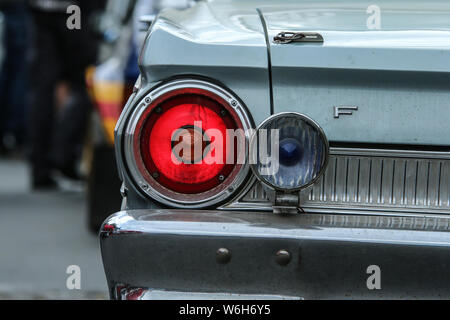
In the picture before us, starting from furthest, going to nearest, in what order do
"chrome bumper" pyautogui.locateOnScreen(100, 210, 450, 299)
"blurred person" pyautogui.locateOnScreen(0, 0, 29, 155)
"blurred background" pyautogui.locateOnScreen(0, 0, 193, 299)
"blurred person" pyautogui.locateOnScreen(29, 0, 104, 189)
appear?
"blurred person" pyautogui.locateOnScreen(0, 0, 29, 155) → "blurred person" pyautogui.locateOnScreen(29, 0, 104, 189) → "blurred background" pyautogui.locateOnScreen(0, 0, 193, 299) → "chrome bumper" pyautogui.locateOnScreen(100, 210, 450, 299)

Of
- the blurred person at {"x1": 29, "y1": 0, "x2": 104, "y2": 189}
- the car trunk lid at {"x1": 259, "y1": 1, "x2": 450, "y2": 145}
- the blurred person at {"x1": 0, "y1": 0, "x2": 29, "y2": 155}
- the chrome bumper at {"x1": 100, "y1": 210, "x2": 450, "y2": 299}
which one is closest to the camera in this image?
the chrome bumper at {"x1": 100, "y1": 210, "x2": 450, "y2": 299}

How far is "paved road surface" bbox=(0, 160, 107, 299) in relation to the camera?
12.7 feet

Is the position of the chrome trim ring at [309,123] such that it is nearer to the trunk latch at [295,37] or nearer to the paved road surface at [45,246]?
the trunk latch at [295,37]

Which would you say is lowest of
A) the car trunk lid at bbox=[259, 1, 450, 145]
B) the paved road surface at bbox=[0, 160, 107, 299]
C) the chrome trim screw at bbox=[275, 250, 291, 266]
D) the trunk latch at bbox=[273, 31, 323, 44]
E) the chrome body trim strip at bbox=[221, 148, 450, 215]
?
the paved road surface at bbox=[0, 160, 107, 299]

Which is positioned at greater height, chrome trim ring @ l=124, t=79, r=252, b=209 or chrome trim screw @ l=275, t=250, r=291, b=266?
chrome trim ring @ l=124, t=79, r=252, b=209

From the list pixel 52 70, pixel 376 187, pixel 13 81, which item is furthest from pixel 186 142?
pixel 13 81

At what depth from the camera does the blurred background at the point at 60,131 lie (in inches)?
169

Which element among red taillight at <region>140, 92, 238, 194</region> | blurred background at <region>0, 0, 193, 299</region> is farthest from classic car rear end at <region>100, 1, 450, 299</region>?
blurred background at <region>0, 0, 193, 299</region>

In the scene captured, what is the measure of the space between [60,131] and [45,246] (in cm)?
280

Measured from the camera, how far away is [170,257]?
1.99 meters

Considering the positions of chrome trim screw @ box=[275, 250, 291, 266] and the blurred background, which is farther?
the blurred background

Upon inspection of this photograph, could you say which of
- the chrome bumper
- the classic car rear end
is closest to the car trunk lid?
the classic car rear end

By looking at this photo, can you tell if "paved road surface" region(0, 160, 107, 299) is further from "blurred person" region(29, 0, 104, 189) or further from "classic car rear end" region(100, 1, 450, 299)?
"classic car rear end" region(100, 1, 450, 299)

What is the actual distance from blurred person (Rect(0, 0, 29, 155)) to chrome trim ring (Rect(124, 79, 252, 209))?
26.0ft
